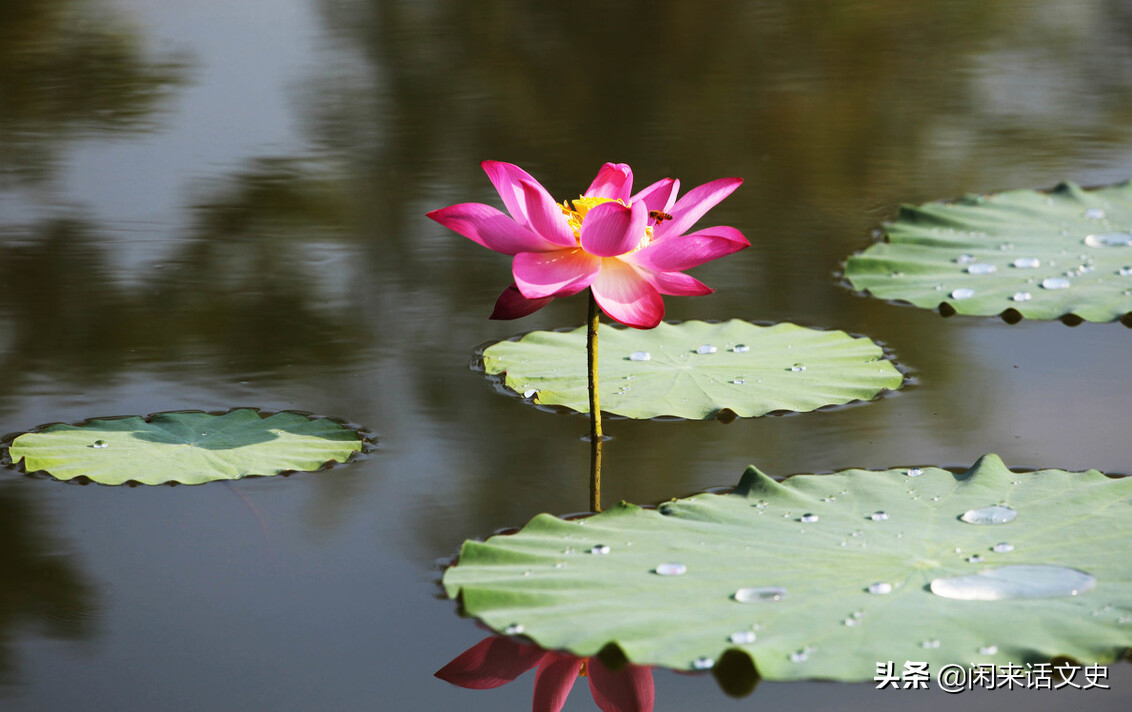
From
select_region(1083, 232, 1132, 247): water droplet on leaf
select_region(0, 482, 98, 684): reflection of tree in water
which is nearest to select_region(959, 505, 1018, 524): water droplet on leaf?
select_region(0, 482, 98, 684): reflection of tree in water

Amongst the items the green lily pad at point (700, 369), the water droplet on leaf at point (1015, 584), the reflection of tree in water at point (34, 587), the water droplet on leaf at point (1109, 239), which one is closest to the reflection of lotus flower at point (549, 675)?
the water droplet on leaf at point (1015, 584)

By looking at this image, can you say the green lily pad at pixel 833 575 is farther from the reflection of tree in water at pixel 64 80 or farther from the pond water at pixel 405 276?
the reflection of tree in water at pixel 64 80

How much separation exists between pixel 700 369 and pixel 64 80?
107 inches

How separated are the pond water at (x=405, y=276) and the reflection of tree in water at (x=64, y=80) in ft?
0.05

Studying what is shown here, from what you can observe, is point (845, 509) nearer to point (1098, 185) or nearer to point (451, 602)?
point (451, 602)

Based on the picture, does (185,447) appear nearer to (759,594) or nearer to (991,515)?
(759,594)

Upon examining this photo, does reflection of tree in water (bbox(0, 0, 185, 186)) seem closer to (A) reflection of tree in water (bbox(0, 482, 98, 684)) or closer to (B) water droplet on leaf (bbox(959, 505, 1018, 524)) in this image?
(A) reflection of tree in water (bbox(0, 482, 98, 684))

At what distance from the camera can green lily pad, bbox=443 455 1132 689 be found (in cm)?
111

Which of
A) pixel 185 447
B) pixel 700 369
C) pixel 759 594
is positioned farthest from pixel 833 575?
pixel 185 447

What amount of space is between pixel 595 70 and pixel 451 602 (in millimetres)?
2746

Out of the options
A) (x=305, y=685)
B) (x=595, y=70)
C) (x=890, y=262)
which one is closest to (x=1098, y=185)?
(x=890, y=262)

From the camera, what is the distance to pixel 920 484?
1.43 meters

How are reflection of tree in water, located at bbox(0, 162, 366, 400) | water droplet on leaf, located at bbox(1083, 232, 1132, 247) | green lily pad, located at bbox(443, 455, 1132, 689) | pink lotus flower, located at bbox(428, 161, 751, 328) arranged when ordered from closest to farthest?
green lily pad, located at bbox(443, 455, 1132, 689)
pink lotus flower, located at bbox(428, 161, 751, 328)
reflection of tree in water, located at bbox(0, 162, 366, 400)
water droplet on leaf, located at bbox(1083, 232, 1132, 247)

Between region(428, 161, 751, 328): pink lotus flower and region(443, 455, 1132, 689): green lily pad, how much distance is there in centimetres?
25
